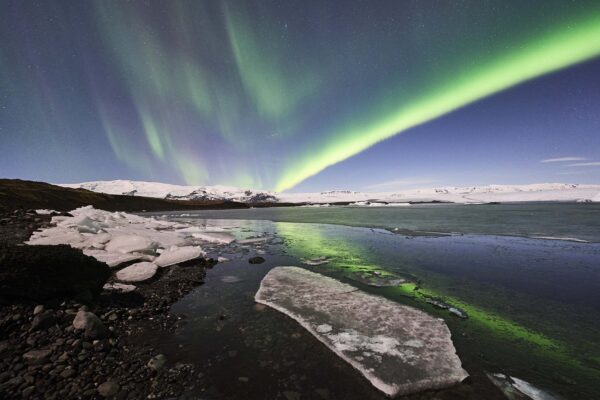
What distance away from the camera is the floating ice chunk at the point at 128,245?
25.5 feet

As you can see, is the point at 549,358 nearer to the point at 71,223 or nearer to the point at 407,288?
the point at 407,288

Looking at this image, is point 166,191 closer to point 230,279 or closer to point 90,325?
point 230,279

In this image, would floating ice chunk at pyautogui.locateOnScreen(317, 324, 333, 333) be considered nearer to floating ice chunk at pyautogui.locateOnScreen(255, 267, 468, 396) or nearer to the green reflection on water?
floating ice chunk at pyautogui.locateOnScreen(255, 267, 468, 396)

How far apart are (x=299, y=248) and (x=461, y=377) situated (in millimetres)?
9062

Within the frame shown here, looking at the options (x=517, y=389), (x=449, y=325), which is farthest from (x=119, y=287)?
(x=517, y=389)

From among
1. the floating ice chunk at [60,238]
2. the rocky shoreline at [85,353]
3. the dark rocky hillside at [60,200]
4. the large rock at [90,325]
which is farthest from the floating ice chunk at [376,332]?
the dark rocky hillside at [60,200]

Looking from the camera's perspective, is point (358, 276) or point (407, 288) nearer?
point (407, 288)

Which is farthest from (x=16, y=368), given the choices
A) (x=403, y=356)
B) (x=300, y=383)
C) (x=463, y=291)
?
(x=463, y=291)

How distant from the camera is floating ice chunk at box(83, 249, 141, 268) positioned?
6.60 meters

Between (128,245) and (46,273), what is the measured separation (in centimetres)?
390

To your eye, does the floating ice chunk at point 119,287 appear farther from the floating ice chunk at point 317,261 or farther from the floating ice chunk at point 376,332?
the floating ice chunk at point 317,261

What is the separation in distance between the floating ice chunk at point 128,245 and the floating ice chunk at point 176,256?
53 cm

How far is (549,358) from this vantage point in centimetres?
366

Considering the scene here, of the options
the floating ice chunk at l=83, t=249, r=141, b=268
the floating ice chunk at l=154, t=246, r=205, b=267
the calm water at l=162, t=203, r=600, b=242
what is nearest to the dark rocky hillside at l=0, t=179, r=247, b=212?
the floating ice chunk at l=83, t=249, r=141, b=268
